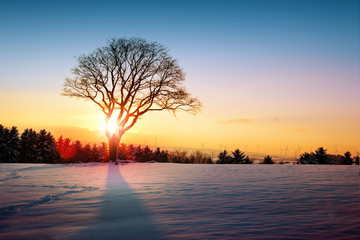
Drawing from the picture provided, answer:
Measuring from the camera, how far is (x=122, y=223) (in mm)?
5082

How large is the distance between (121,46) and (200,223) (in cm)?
2273

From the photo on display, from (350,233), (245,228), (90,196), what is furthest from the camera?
(90,196)

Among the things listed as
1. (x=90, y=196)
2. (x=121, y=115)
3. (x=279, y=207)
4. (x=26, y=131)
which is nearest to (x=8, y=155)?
(x=26, y=131)

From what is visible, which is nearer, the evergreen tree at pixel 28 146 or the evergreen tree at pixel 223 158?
the evergreen tree at pixel 28 146

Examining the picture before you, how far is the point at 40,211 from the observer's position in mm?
6152

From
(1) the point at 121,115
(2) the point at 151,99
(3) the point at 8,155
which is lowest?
(3) the point at 8,155

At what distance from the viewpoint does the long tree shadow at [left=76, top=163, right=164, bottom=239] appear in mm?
4338

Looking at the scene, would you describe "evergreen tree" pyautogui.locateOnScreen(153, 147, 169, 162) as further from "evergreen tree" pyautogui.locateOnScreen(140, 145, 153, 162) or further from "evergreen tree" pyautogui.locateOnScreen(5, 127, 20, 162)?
"evergreen tree" pyautogui.locateOnScreen(5, 127, 20, 162)

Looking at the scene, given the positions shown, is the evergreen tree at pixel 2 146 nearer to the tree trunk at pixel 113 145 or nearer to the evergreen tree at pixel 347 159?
the tree trunk at pixel 113 145

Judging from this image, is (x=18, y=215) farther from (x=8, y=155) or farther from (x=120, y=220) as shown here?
(x=8, y=155)

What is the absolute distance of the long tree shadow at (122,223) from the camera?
4.34 meters

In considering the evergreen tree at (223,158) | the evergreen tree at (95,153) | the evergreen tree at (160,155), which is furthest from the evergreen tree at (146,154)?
the evergreen tree at (223,158)

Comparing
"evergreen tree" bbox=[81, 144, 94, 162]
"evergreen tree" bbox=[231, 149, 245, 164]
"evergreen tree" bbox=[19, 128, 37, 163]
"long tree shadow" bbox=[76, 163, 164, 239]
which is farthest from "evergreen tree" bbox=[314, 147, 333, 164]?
"evergreen tree" bbox=[81, 144, 94, 162]

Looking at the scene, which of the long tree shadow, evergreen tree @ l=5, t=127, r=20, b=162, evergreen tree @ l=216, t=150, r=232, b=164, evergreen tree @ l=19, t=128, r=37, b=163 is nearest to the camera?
the long tree shadow
